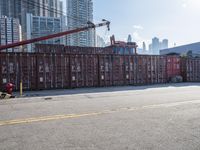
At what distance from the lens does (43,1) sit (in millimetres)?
37406

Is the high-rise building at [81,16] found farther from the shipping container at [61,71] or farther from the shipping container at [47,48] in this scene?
the shipping container at [61,71]

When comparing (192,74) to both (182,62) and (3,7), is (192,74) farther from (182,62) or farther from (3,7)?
(3,7)

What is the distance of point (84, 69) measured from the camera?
2059cm

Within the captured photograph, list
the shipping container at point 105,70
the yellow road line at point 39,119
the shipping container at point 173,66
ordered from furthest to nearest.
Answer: the shipping container at point 173,66, the shipping container at point 105,70, the yellow road line at point 39,119

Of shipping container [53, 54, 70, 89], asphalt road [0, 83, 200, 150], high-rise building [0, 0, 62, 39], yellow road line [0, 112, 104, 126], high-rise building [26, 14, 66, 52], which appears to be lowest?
asphalt road [0, 83, 200, 150]

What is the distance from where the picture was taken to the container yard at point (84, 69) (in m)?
18.0

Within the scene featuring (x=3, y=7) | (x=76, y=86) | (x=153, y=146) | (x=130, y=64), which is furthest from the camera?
(x=3, y=7)

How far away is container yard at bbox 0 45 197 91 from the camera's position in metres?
18.0

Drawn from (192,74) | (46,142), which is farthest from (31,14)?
(46,142)

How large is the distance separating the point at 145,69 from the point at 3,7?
32.5m

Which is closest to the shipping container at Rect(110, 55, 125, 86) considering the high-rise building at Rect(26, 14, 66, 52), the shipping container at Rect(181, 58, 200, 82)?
the shipping container at Rect(181, 58, 200, 82)

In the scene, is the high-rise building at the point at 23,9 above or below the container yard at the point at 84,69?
above

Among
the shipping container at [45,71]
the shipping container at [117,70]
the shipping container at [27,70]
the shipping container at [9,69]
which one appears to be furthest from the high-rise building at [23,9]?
the shipping container at [9,69]

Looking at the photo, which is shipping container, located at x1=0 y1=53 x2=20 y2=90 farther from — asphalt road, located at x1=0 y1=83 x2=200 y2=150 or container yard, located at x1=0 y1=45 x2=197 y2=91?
asphalt road, located at x1=0 y1=83 x2=200 y2=150
